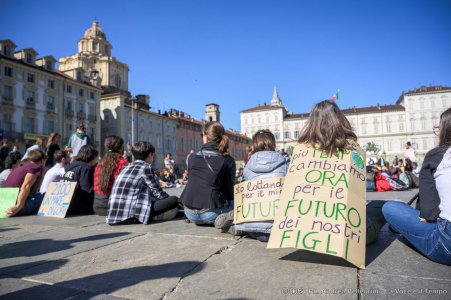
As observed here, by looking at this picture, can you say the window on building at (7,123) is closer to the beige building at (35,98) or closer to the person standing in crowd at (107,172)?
the beige building at (35,98)

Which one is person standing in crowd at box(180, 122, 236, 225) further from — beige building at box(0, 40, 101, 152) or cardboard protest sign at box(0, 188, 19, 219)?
beige building at box(0, 40, 101, 152)

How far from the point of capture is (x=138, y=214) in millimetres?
4023

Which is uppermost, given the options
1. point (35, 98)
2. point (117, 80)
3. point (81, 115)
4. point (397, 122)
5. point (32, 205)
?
point (117, 80)

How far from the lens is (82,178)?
5.02 meters

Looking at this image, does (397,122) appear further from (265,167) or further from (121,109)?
(265,167)

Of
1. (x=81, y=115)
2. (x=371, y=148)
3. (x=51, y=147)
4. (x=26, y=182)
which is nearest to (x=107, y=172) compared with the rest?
(x=26, y=182)

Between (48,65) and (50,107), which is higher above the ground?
(48,65)

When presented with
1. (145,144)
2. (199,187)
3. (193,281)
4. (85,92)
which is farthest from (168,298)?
(85,92)

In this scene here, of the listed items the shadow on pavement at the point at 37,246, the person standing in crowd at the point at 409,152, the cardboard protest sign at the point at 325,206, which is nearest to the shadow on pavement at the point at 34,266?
the shadow on pavement at the point at 37,246

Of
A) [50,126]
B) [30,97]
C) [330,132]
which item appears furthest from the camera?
[50,126]

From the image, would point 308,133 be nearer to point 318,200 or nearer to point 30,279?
point 318,200

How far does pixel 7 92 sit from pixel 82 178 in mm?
33621

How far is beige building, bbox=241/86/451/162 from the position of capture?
66.4 meters

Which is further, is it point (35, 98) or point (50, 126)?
point (50, 126)
